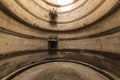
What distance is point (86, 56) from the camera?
587 cm

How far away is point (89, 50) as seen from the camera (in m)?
5.69

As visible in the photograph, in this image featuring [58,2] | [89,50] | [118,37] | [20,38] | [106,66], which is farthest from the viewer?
[58,2]

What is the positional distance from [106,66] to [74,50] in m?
3.05

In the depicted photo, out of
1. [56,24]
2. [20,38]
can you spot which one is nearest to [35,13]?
[56,24]

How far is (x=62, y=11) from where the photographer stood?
8391 millimetres

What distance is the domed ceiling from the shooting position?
5391 mm

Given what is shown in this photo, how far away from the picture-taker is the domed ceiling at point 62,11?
5.39 metres

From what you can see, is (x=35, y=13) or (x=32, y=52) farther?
(x=35, y=13)

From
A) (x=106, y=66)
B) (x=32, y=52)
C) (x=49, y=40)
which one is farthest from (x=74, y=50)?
(x=32, y=52)

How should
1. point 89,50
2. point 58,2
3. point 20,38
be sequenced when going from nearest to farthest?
point 20,38 < point 89,50 < point 58,2

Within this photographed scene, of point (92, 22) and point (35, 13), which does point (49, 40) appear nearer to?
point (35, 13)

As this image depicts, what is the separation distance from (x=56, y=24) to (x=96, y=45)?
170 inches

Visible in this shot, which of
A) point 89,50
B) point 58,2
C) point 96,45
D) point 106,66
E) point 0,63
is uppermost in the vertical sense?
point 58,2

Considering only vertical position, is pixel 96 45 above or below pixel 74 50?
above
